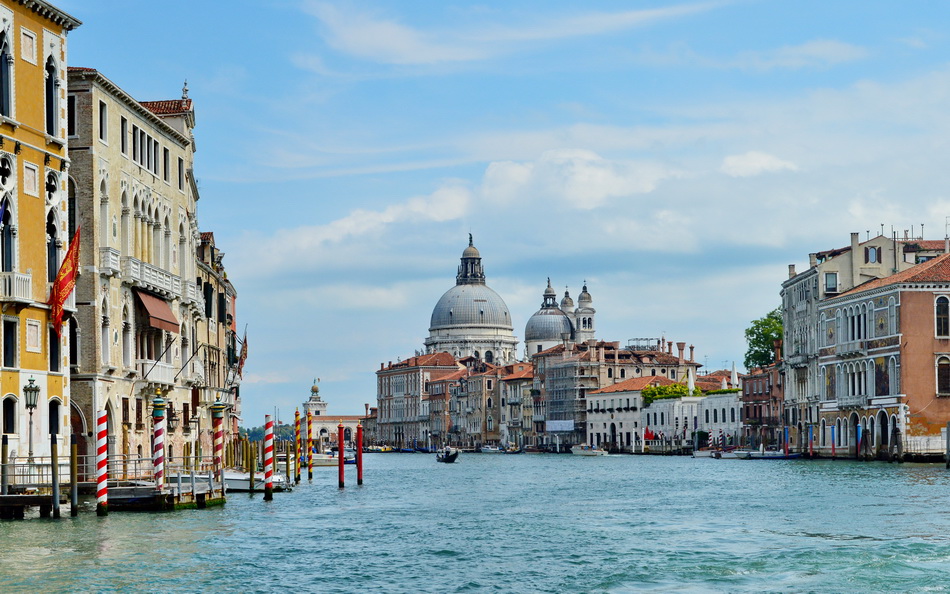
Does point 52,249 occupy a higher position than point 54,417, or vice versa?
point 52,249

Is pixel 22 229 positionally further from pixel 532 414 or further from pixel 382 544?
pixel 532 414

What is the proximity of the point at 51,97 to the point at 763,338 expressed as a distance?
7740 centimetres

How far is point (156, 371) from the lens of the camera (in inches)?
1435

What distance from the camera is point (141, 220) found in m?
36.0

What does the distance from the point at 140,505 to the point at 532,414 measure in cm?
11453

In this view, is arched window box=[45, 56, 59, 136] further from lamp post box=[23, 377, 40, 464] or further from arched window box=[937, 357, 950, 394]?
arched window box=[937, 357, 950, 394]

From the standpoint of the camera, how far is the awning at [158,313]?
35.1m

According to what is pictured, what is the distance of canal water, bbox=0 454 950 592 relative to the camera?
67.1 feet

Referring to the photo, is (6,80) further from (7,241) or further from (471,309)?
(471,309)

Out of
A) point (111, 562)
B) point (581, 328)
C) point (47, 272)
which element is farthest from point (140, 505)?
point (581, 328)

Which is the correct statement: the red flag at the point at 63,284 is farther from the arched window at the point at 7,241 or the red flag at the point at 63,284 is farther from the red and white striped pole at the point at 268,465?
the red and white striped pole at the point at 268,465

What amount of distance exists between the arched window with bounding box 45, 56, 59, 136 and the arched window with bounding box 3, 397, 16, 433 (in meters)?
4.96

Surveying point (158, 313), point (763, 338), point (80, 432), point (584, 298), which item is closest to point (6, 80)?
point (80, 432)

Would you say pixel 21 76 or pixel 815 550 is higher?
pixel 21 76
